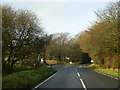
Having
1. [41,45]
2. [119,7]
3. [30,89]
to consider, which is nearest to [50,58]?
[41,45]

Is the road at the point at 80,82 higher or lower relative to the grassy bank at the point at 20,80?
lower

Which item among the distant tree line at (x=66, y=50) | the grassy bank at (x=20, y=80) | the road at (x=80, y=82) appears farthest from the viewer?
the distant tree line at (x=66, y=50)

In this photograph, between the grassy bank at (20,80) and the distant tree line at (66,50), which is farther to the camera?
the distant tree line at (66,50)

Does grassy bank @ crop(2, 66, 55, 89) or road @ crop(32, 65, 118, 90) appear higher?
grassy bank @ crop(2, 66, 55, 89)

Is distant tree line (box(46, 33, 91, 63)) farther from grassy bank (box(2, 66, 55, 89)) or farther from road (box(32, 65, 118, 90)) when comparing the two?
grassy bank (box(2, 66, 55, 89))

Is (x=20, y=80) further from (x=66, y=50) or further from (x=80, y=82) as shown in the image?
(x=66, y=50)

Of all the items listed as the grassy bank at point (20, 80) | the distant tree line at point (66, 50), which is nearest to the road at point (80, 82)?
the grassy bank at point (20, 80)

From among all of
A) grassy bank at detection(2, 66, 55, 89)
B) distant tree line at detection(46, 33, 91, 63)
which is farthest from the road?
→ distant tree line at detection(46, 33, 91, 63)

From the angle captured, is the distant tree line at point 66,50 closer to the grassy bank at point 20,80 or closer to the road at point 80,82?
the road at point 80,82

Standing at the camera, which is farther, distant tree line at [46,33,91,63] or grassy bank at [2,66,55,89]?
distant tree line at [46,33,91,63]

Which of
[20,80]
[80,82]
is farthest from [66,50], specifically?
[20,80]

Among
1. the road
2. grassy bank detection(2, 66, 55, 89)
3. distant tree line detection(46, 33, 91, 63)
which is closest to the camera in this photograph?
grassy bank detection(2, 66, 55, 89)

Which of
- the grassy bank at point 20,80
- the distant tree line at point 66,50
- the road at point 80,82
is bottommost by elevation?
the road at point 80,82

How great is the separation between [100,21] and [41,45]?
947 cm
